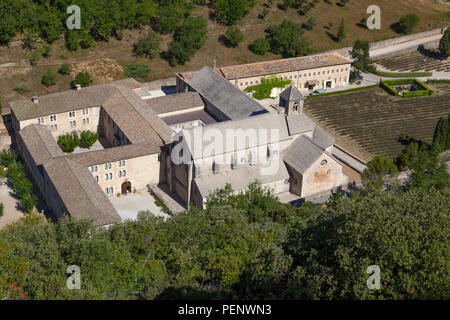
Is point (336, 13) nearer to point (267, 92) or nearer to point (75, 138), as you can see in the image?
point (267, 92)

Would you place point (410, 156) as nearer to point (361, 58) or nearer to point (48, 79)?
point (361, 58)

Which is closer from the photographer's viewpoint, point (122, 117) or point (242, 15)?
point (122, 117)

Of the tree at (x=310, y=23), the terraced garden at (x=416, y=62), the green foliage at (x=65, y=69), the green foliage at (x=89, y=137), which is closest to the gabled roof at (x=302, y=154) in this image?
the green foliage at (x=89, y=137)

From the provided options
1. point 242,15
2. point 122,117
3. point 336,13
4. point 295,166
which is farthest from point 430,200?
point 336,13

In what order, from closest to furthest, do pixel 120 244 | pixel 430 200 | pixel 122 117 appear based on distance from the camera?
pixel 430 200
pixel 120 244
pixel 122 117

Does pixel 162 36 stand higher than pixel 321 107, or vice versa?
pixel 162 36

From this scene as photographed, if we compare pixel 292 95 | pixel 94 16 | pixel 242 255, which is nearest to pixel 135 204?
pixel 292 95

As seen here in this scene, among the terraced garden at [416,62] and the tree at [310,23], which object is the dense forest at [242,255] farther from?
the tree at [310,23]
